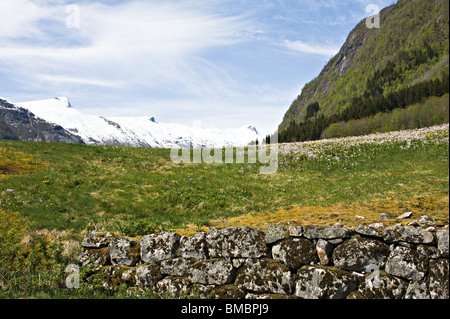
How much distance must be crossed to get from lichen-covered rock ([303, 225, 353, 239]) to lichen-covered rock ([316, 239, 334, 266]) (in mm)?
147

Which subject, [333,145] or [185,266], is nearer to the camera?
[185,266]

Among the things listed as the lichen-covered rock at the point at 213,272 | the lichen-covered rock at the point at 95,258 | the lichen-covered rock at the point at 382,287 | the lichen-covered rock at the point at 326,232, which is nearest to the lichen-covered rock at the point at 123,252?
the lichen-covered rock at the point at 95,258

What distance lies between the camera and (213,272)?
23.0 ft

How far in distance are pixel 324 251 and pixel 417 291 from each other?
1.89m

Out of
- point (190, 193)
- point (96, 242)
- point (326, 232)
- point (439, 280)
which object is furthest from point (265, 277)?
point (190, 193)

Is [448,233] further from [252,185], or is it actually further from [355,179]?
[252,185]

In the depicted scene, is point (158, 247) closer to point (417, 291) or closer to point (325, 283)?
point (325, 283)

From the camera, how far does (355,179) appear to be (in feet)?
63.7

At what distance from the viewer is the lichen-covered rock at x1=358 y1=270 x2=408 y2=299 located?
5.80 metres

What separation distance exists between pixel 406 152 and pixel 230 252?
1346 centimetres

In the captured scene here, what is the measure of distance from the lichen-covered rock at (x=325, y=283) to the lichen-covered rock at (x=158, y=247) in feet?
11.2

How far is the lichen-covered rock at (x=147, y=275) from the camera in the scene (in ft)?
24.1
